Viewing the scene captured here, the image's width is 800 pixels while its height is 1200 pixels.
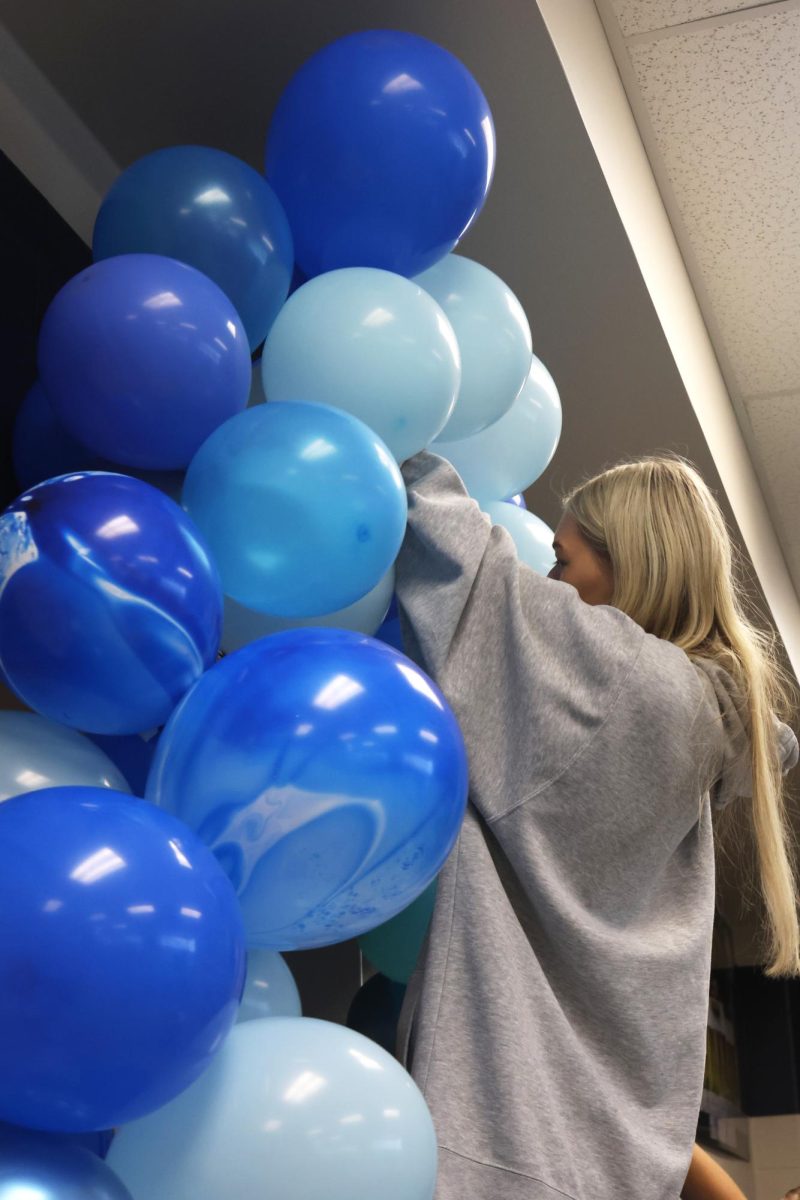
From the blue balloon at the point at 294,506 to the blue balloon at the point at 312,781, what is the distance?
123 millimetres

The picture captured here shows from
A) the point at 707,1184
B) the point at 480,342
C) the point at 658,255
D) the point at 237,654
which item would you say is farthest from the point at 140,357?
the point at 658,255

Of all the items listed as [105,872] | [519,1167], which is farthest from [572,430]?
[105,872]

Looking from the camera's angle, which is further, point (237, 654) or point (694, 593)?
point (694, 593)

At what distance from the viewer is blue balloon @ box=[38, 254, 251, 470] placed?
1183 millimetres

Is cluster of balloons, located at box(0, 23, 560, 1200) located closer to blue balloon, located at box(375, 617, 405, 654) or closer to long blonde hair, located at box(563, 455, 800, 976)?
blue balloon, located at box(375, 617, 405, 654)

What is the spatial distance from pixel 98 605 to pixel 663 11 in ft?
4.95

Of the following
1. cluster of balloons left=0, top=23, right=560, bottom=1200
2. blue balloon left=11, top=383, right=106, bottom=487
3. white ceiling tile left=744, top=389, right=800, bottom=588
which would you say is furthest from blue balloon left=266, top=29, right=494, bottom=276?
white ceiling tile left=744, top=389, right=800, bottom=588

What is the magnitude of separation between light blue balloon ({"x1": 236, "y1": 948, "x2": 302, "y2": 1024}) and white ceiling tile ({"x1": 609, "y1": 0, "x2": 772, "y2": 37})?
5.14 feet

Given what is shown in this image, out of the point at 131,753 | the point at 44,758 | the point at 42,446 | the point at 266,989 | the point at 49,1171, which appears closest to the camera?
the point at 49,1171

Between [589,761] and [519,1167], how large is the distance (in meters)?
0.38

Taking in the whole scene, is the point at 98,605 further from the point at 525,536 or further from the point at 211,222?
the point at 525,536

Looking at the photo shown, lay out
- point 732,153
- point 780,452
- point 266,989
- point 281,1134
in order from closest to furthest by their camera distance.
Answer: point 281,1134, point 266,989, point 732,153, point 780,452

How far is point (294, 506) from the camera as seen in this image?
1149mm

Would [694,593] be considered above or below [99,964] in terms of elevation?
above
